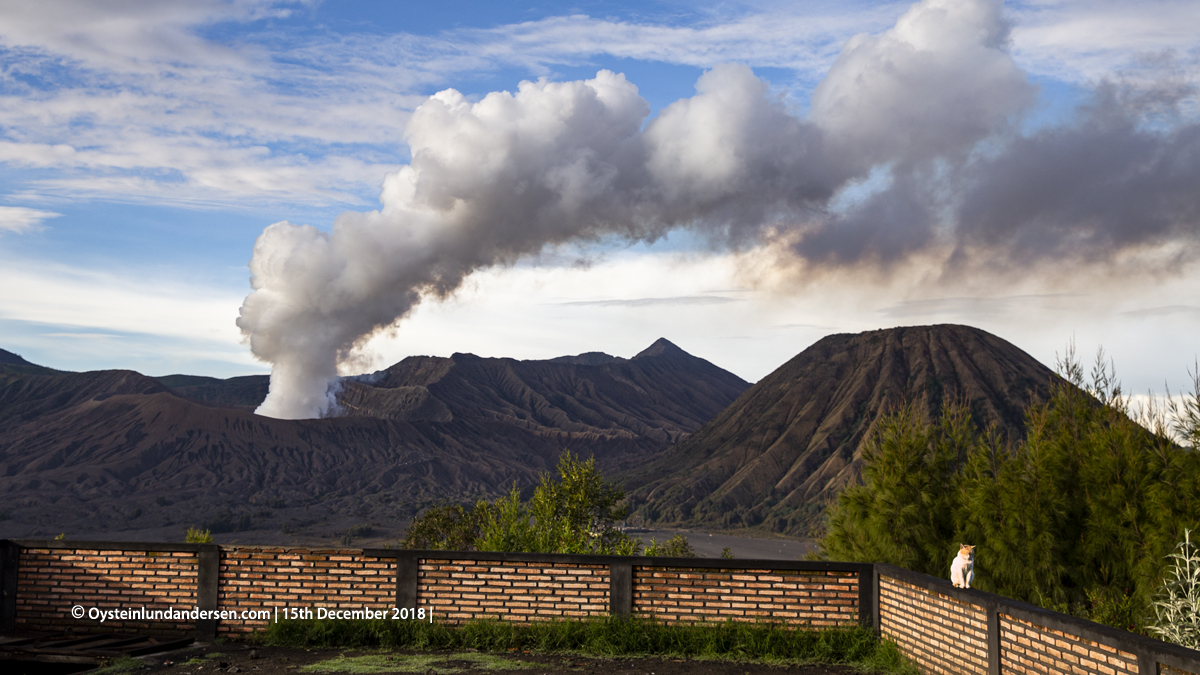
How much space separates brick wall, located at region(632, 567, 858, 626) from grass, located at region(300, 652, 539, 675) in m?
2.46

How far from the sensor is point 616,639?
13500 mm

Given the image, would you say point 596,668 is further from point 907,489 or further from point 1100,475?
point 1100,475

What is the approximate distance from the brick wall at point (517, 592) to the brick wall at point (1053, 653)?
Result: 5908 millimetres

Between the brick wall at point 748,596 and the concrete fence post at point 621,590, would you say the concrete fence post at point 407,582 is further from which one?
the brick wall at point 748,596

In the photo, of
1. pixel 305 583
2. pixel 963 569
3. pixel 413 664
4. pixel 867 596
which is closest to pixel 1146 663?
pixel 963 569

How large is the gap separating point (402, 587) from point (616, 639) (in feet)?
11.5

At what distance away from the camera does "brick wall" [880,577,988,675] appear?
1111cm

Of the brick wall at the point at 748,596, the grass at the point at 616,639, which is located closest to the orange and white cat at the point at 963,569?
the grass at the point at 616,639

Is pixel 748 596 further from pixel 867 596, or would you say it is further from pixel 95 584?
pixel 95 584

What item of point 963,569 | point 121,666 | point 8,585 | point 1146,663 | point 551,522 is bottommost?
point 551,522

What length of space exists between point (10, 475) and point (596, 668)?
196 m

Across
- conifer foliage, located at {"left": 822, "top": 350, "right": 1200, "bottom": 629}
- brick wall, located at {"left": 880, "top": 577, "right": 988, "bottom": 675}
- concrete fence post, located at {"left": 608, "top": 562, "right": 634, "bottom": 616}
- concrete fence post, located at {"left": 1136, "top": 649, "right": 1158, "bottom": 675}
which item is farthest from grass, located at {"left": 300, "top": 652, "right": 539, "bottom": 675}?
conifer foliage, located at {"left": 822, "top": 350, "right": 1200, "bottom": 629}

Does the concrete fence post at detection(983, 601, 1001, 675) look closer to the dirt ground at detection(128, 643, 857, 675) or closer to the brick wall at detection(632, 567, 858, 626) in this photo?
the dirt ground at detection(128, 643, 857, 675)

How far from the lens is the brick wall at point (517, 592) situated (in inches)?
555
